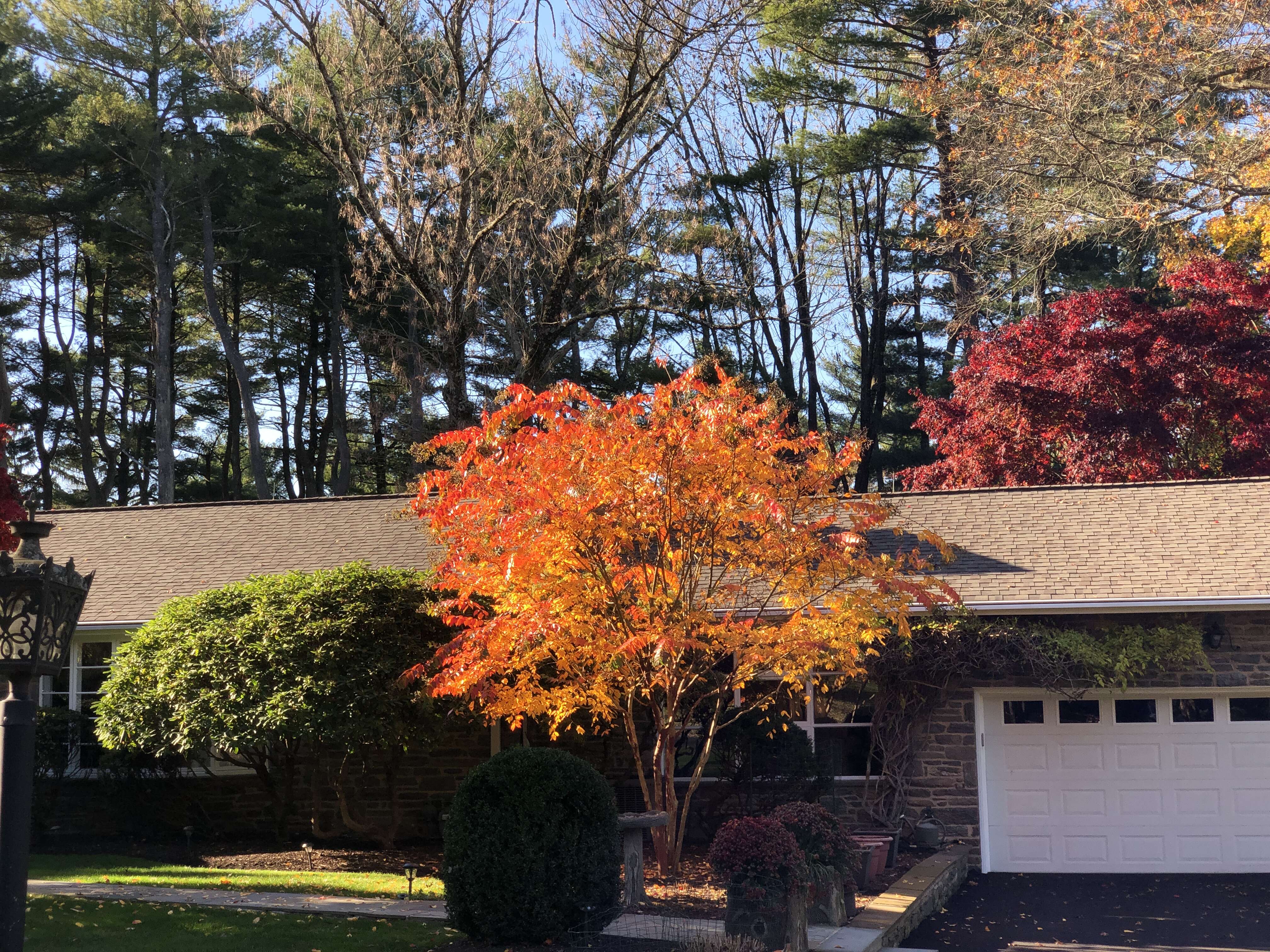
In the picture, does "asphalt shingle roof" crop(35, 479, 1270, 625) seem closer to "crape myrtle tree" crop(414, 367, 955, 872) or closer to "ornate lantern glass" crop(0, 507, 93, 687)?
"crape myrtle tree" crop(414, 367, 955, 872)

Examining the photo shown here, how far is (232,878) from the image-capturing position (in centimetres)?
1102

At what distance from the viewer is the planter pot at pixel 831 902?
8.77 metres

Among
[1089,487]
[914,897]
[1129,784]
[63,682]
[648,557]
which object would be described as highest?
[1089,487]

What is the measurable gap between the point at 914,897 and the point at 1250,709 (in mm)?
5150

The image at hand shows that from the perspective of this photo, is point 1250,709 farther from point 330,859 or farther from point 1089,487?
point 330,859

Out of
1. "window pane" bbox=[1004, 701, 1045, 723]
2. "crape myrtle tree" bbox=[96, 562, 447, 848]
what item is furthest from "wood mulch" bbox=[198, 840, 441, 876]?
"window pane" bbox=[1004, 701, 1045, 723]

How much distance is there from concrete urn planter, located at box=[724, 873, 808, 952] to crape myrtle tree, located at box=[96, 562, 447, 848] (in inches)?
158

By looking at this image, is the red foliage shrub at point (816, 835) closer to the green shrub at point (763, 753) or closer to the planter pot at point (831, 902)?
the planter pot at point (831, 902)

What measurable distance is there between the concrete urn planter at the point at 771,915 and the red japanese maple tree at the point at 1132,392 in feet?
49.7

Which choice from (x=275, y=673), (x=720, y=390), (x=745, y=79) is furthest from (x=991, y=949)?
(x=745, y=79)

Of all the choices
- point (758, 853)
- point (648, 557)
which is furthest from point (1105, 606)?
point (758, 853)

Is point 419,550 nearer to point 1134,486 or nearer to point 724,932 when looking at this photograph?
point 724,932

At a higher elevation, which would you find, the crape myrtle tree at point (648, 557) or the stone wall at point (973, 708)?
the crape myrtle tree at point (648, 557)

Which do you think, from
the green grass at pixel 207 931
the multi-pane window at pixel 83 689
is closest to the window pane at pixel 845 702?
the green grass at pixel 207 931
